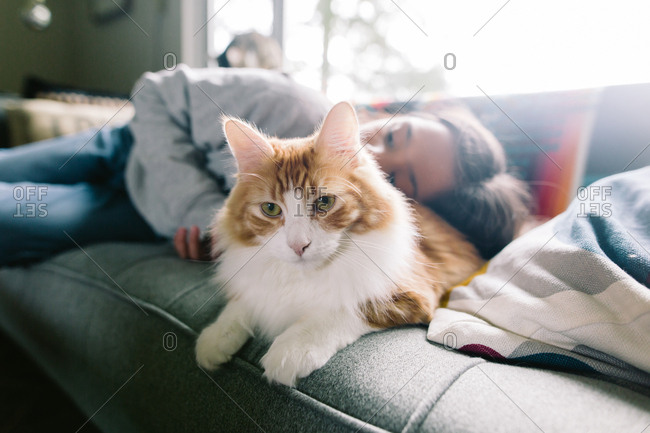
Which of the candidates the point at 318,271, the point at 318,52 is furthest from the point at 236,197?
the point at 318,52

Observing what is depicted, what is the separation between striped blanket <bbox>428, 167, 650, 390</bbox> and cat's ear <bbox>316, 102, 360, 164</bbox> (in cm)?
42

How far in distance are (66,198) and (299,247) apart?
113 cm

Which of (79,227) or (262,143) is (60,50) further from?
(262,143)

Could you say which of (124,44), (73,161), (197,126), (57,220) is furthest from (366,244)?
(124,44)

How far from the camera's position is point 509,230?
123cm

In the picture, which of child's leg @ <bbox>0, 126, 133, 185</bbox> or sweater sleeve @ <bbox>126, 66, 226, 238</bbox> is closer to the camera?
sweater sleeve @ <bbox>126, 66, 226, 238</bbox>

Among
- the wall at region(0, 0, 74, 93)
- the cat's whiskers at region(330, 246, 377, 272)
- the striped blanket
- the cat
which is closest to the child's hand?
the cat

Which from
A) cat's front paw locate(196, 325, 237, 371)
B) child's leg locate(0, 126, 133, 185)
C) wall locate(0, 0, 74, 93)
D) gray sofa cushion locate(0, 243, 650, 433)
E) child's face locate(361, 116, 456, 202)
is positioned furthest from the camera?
wall locate(0, 0, 74, 93)

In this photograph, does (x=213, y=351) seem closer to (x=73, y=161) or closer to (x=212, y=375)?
(x=212, y=375)

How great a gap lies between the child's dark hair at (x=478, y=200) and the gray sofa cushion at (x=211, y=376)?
0.58 metres

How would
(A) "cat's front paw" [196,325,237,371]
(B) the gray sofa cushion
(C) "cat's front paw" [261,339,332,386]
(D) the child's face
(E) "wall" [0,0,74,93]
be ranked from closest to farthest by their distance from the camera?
(B) the gray sofa cushion
(C) "cat's front paw" [261,339,332,386]
(A) "cat's front paw" [196,325,237,371]
(D) the child's face
(E) "wall" [0,0,74,93]

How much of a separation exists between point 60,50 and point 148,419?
15.5ft

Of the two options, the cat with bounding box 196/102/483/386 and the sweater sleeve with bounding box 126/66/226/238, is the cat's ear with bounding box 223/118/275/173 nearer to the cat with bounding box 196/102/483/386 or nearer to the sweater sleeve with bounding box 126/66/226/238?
the cat with bounding box 196/102/483/386

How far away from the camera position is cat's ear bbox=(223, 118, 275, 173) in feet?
2.74
